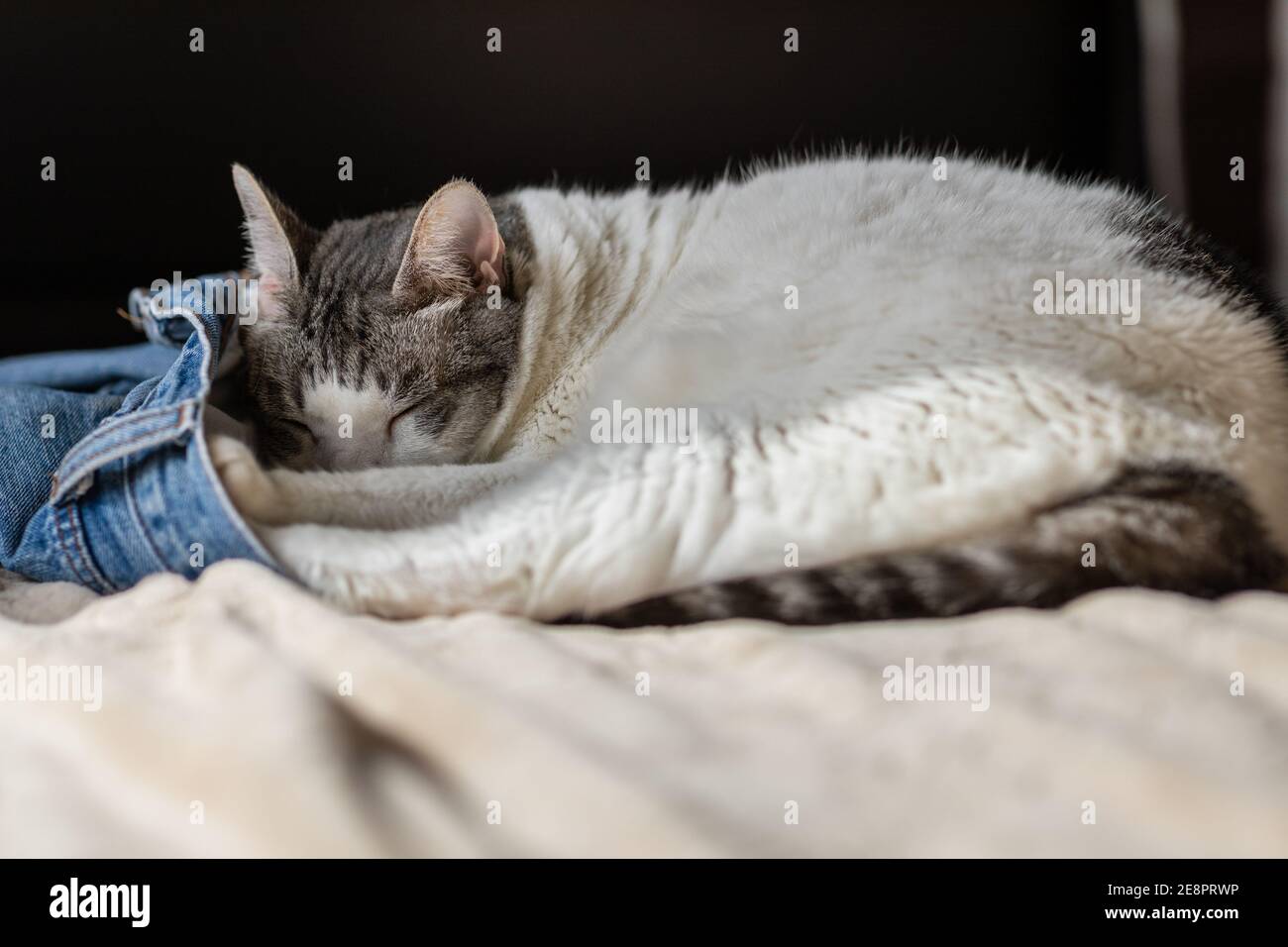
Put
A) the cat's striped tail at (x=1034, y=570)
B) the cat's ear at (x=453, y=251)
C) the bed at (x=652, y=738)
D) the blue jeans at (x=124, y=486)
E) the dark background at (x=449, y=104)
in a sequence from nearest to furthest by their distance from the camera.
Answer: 1. the bed at (x=652, y=738)
2. the cat's striped tail at (x=1034, y=570)
3. the blue jeans at (x=124, y=486)
4. the cat's ear at (x=453, y=251)
5. the dark background at (x=449, y=104)

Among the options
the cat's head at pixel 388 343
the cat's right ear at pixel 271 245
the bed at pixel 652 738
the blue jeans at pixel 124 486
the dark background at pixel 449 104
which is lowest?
the bed at pixel 652 738

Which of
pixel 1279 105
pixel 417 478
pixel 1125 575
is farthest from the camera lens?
pixel 1279 105

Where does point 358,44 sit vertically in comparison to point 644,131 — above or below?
above

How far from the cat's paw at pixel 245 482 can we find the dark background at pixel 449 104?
192 centimetres

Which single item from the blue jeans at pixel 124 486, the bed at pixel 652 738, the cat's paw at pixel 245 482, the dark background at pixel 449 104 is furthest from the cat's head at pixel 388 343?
the dark background at pixel 449 104

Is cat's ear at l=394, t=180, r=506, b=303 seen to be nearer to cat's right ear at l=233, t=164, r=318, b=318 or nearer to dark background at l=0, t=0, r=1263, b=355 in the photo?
cat's right ear at l=233, t=164, r=318, b=318

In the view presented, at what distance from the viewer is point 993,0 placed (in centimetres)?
311

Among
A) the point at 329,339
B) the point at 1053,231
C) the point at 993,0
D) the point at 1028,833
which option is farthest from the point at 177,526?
the point at 993,0

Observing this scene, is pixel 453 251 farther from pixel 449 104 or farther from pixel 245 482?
pixel 449 104

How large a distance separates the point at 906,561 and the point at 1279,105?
2614mm

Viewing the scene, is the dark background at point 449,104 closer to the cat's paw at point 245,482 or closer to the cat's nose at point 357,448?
the cat's nose at point 357,448

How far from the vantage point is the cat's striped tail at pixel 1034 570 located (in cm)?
117

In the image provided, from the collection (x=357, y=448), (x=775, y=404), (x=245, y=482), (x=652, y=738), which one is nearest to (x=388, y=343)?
(x=357, y=448)

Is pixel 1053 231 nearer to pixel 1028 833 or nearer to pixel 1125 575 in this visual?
pixel 1125 575
